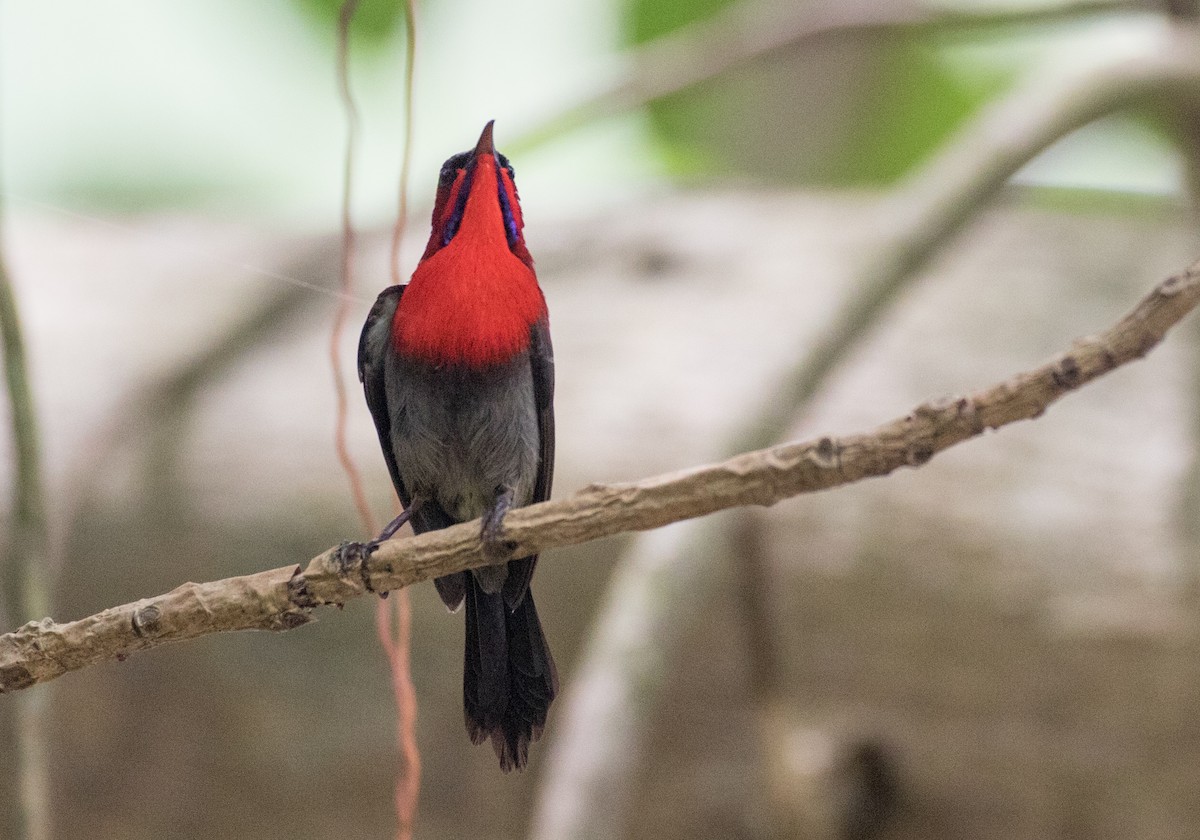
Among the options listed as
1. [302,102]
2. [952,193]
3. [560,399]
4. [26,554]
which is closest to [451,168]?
[302,102]

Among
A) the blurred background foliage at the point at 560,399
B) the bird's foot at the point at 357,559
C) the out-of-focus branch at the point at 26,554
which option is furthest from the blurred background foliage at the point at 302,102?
the bird's foot at the point at 357,559

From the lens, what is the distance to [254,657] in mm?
2766

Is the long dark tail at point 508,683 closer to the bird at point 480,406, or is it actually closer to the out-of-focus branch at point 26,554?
the bird at point 480,406

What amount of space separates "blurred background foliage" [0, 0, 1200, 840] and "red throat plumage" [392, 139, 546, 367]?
78cm

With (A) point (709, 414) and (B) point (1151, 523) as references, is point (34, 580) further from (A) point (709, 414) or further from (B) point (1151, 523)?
(B) point (1151, 523)

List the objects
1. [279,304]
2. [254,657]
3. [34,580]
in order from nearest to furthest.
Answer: [34,580], [254,657], [279,304]

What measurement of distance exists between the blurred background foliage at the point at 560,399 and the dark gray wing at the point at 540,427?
0.62 m

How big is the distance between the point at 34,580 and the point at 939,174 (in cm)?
183

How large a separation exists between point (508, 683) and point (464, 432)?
286 millimetres

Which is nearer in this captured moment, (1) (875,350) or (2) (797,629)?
(2) (797,629)

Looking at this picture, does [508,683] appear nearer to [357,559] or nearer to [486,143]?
[357,559]

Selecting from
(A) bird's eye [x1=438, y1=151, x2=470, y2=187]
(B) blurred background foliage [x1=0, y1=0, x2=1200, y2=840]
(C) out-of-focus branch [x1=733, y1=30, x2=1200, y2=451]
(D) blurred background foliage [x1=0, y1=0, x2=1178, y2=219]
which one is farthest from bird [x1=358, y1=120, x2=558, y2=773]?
(C) out-of-focus branch [x1=733, y1=30, x2=1200, y2=451]

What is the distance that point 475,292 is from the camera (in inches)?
39.2

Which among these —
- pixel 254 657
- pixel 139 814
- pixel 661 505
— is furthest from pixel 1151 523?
pixel 139 814
